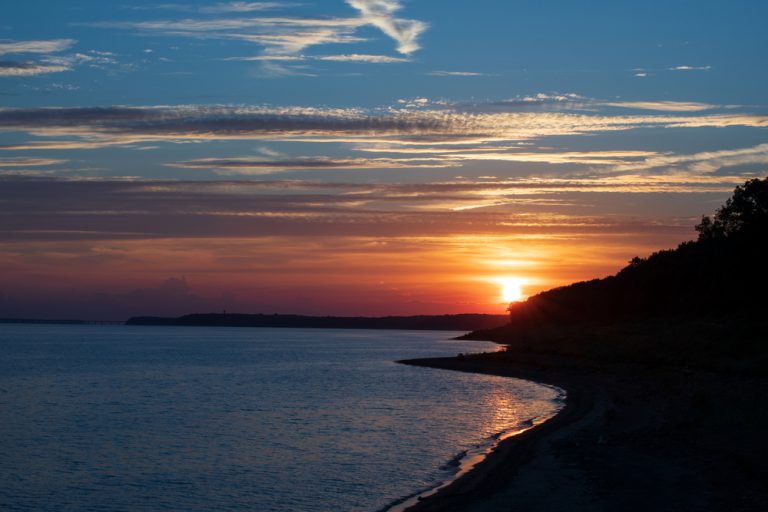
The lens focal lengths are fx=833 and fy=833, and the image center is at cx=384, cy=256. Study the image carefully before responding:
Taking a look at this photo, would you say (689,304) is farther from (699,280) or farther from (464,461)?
(464,461)

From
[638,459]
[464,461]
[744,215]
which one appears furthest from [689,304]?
[638,459]

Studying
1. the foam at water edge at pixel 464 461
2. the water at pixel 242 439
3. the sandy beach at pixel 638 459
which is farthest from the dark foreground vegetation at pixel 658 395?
the water at pixel 242 439

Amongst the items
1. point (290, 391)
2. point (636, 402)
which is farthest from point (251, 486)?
point (290, 391)

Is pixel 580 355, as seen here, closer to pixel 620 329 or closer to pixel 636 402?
pixel 620 329

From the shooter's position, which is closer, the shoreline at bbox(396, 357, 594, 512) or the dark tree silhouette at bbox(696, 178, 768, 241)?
the shoreline at bbox(396, 357, 594, 512)

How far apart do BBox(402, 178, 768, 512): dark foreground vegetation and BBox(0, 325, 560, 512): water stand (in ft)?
10.0

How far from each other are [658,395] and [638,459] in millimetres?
19067

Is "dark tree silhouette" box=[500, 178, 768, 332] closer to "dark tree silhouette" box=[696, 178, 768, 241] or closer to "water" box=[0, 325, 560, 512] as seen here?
"dark tree silhouette" box=[696, 178, 768, 241]

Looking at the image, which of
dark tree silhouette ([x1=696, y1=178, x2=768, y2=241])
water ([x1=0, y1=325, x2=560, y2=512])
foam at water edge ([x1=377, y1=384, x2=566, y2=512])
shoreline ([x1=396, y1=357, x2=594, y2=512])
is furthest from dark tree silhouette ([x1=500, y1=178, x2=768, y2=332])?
foam at water edge ([x1=377, y1=384, x2=566, y2=512])

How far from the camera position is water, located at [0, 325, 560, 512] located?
989 inches

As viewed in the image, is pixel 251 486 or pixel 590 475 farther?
pixel 251 486

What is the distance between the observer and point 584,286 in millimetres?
140750

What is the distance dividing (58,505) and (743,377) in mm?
37389

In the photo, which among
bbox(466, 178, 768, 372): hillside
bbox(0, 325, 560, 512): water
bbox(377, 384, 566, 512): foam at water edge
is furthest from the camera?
bbox(466, 178, 768, 372): hillside
